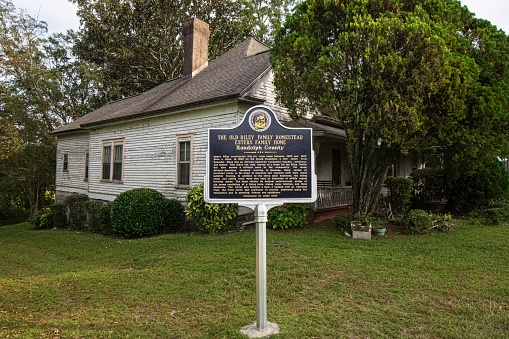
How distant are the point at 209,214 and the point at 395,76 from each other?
638 centimetres

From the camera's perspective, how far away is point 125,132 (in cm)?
1605

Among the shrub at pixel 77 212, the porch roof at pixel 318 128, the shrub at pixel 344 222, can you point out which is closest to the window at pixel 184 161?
the porch roof at pixel 318 128

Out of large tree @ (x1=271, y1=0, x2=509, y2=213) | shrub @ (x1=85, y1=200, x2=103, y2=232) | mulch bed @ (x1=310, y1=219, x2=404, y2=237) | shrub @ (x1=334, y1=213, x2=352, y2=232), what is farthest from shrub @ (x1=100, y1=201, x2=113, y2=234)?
shrub @ (x1=334, y1=213, x2=352, y2=232)

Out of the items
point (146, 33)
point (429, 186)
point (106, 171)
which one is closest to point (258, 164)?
point (429, 186)

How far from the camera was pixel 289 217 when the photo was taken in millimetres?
10469

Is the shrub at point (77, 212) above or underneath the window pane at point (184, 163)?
underneath

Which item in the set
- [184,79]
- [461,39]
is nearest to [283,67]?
[461,39]

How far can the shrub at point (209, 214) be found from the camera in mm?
10477

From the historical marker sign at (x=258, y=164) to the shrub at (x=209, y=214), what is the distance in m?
6.23

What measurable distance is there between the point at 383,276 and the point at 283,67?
6.23 meters

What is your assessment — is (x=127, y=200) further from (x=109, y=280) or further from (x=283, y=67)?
(x=283, y=67)

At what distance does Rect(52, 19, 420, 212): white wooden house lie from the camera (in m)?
11.8

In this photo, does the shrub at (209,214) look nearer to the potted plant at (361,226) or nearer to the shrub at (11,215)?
the potted plant at (361,226)

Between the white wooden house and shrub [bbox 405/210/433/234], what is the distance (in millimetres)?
3035
